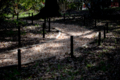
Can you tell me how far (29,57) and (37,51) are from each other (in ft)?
3.46

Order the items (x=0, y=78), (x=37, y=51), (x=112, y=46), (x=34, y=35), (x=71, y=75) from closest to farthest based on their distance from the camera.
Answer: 1. (x=0, y=78)
2. (x=71, y=75)
3. (x=37, y=51)
4. (x=112, y=46)
5. (x=34, y=35)

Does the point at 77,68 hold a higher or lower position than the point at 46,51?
lower

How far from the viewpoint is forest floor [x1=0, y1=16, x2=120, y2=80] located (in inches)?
285

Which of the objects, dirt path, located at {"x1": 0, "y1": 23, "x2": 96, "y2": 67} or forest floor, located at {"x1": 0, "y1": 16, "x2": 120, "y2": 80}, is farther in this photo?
dirt path, located at {"x1": 0, "y1": 23, "x2": 96, "y2": 67}

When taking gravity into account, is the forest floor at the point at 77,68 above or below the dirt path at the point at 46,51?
below

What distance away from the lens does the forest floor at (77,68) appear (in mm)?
7250

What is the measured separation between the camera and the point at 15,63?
8.55 m

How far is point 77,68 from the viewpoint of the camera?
820 cm

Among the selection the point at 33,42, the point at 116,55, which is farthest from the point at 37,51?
the point at 116,55

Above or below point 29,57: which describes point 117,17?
above

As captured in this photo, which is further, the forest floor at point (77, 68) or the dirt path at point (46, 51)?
the dirt path at point (46, 51)

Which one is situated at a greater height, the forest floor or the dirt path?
the dirt path

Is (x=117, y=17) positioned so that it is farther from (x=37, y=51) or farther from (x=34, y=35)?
(x=37, y=51)

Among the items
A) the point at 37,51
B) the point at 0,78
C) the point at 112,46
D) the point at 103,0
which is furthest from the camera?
the point at 103,0
